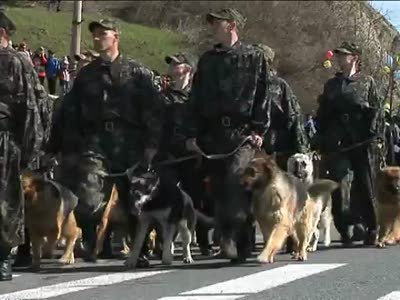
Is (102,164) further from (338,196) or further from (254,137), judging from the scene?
(338,196)

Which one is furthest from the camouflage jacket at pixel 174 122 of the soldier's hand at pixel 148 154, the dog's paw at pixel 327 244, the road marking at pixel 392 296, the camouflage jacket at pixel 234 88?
the road marking at pixel 392 296

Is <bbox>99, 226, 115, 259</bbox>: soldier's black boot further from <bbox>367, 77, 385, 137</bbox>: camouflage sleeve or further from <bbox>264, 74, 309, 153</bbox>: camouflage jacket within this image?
<bbox>367, 77, 385, 137</bbox>: camouflage sleeve

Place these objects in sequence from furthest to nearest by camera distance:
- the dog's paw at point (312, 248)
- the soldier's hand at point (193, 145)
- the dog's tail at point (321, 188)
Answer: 1. the dog's paw at point (312, 248)
2. the dog's tail at point (321, 188)
3. the soldier's hand at point (193, 145)

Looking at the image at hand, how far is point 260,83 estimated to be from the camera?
9898 millimetres

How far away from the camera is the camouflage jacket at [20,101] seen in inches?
353

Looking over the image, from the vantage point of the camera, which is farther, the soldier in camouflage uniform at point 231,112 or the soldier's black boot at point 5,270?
the soldier in camouflage uniform at point 231,112

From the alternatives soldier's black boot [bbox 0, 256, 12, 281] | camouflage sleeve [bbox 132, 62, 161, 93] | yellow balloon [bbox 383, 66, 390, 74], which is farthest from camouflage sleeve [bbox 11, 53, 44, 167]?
yellow balloon [bbox 383, 66, 390, 74]

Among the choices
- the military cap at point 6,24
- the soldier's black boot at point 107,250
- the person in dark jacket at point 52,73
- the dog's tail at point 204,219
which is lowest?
the soldier's black boot at point 107,250

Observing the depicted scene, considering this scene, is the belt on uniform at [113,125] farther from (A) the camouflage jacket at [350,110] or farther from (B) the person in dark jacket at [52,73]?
(B) the person in dark jacket at [52,73]

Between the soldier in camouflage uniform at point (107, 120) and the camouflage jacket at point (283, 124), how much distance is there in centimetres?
204

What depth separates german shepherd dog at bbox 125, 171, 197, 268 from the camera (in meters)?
9.73

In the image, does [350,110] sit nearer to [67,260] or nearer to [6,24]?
[67,260]

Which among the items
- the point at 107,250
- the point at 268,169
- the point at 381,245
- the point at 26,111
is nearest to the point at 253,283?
the point at 268,169

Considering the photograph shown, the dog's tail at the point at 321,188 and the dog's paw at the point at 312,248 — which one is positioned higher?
the dog's tail at the point at 321,188
